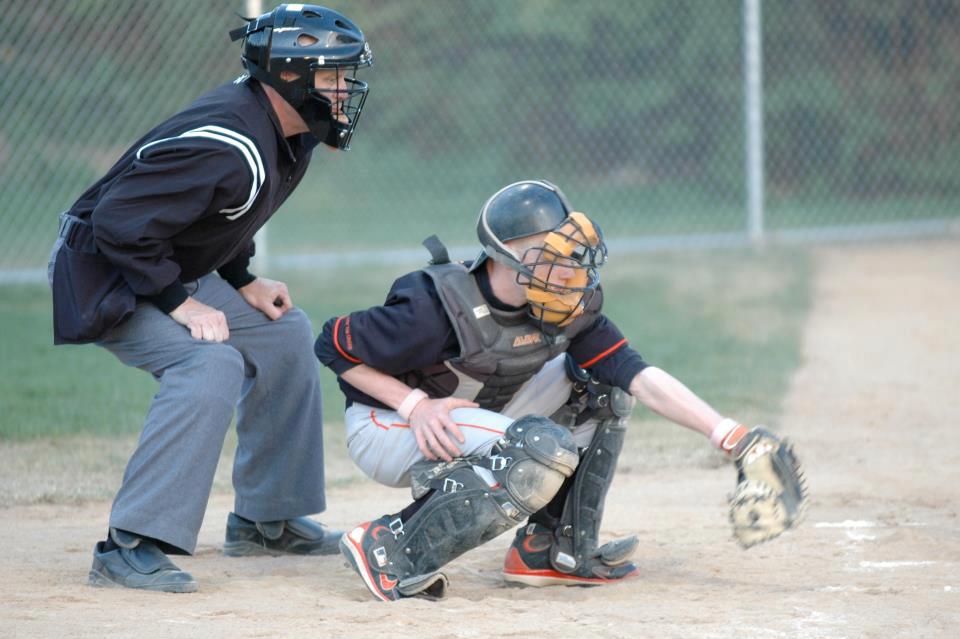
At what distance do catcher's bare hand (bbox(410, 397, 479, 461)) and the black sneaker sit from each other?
268mm

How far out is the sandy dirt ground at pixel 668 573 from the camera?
333cm

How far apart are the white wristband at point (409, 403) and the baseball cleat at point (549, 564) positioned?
0.58 metres

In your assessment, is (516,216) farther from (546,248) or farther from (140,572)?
(140,572)

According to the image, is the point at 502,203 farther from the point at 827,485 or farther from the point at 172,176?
the point at 827,485

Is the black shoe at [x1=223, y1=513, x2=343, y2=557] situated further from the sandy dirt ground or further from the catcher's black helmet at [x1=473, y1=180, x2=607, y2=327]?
the catcher's black helmet at [x1=473, y1=180, x2=607, y2=327]

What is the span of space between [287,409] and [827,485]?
2.26m

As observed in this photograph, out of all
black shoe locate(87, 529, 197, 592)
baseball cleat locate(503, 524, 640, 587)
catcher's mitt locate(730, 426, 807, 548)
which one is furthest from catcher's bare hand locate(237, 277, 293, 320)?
catcher's mitt locate(730, 426, 807, 548)

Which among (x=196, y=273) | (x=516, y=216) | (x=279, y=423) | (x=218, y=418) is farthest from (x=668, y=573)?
(x=196, y=273)

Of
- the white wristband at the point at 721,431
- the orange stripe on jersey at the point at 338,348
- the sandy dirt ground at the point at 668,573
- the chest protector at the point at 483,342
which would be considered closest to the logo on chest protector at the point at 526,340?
the chest protector at the point at 483,342

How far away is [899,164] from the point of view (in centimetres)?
1246

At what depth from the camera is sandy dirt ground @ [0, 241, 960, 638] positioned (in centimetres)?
333

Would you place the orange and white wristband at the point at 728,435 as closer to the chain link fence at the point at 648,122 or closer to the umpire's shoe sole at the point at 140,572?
the umpire's shoe sole at the point at 140,572

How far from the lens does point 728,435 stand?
3.61m

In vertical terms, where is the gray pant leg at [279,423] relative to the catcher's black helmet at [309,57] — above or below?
below
